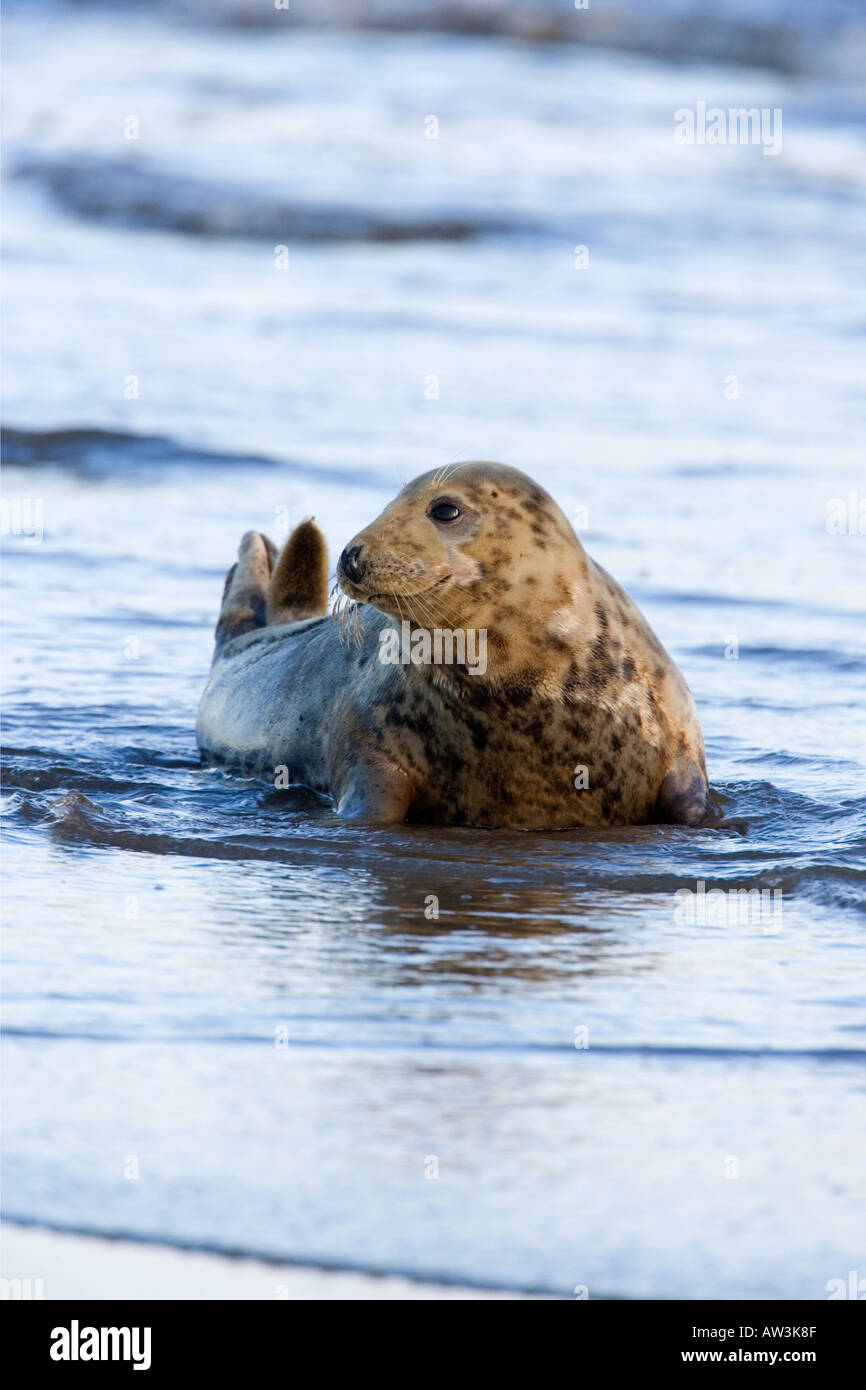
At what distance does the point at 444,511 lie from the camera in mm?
5723

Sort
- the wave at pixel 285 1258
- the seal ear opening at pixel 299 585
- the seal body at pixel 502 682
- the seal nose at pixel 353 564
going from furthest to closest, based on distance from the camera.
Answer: the seal ear opening at pixel 299 585 < the seal body at pixel 502 682 < the seal nose at pixel 353 564 < the wave at pixel 285 1258

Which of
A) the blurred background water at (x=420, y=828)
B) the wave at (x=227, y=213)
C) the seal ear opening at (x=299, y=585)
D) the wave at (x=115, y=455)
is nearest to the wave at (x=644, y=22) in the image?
the blurred background water at (x=420, y=828)

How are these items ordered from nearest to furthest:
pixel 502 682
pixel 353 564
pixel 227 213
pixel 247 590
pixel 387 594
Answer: pixel 353 564 → pixel 387 594 → pixel 502 682 → pixel 247 590 → pixel 227 213

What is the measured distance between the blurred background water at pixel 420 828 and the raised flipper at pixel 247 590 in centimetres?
33

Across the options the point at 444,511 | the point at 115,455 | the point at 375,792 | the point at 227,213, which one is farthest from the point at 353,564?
the point at 227,213

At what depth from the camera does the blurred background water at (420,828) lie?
3.59 m

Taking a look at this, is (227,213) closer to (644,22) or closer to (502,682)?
(644,22)

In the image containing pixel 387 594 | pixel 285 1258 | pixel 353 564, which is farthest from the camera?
Answer: pixel 387 594

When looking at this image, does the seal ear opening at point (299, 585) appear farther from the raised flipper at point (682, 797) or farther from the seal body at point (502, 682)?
the raised flipper at point (682, 797)

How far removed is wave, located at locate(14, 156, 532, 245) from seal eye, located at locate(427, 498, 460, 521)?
1371cm

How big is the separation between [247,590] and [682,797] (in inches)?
96.9

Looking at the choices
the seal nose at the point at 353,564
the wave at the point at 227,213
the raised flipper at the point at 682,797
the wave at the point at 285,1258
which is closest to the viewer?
the wave at the point at 285,1258
